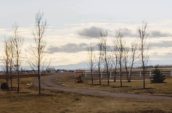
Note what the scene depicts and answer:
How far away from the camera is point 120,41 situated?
68.6m

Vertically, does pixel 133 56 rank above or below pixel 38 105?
above

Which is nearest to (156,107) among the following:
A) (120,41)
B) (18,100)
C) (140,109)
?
(140,109)

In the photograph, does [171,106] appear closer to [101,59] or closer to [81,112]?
[81,112]

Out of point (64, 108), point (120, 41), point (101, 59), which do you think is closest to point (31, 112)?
point (64, 108)

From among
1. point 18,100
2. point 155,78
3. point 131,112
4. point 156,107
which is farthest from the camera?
point 155,78

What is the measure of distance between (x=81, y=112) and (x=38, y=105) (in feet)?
18.8

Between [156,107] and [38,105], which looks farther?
[38,105]

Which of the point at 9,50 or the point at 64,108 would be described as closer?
the point at 64,108

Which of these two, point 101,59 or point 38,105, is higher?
point 101,59

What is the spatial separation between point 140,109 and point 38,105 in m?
7.71

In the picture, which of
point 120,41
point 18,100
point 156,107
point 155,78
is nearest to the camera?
point 156,107

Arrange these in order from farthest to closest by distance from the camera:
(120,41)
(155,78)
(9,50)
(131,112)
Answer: (120,41) → (155,78) → (9,50) → (131,112)

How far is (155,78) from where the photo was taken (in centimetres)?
6062

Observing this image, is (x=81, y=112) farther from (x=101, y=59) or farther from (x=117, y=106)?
(x=101, y=59)
